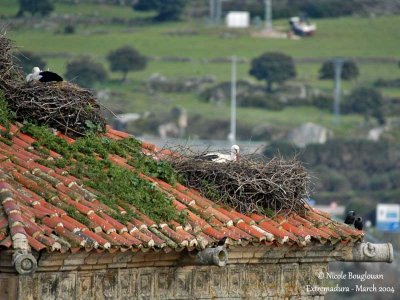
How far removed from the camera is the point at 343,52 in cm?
13050

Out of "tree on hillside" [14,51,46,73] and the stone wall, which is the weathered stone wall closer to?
the stone wall

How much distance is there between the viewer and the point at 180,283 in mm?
14094

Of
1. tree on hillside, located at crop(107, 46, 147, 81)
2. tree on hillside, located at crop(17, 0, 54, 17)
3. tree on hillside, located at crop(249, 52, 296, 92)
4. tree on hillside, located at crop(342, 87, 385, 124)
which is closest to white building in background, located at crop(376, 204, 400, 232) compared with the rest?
tree on hillside, located at crop(342, 87, 385, 124)

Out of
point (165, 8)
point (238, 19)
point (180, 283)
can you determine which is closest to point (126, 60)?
point (165, 8)

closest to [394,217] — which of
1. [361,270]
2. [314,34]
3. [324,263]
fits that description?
[361,270]

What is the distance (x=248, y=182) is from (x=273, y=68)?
357 ft

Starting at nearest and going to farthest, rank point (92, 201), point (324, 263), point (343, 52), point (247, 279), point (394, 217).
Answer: point (92, 201) → point (247, 279) → point (324, 263) → point (394, 217) → point (343, 52)

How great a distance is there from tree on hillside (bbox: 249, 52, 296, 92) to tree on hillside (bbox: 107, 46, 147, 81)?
797cm

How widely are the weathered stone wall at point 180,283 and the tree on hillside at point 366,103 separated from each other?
9822 centimetres

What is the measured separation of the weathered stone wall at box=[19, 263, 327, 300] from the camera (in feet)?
42.3

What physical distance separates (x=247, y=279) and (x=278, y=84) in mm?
109954

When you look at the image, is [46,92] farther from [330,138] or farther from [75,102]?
[330,138]

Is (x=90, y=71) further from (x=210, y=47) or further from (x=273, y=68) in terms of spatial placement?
(x=210, y=47)

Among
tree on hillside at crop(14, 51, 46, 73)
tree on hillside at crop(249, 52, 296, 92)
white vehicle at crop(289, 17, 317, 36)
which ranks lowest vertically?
white vehicle at crop(289, 17, 317, 36)
